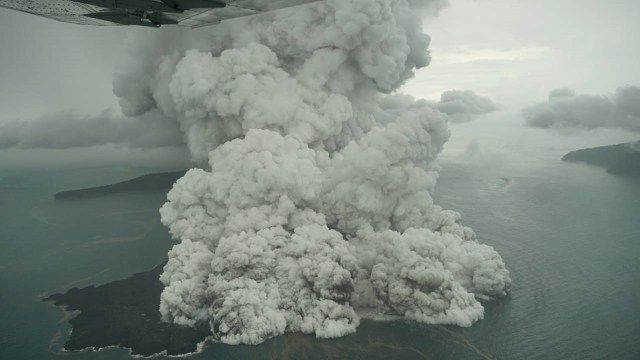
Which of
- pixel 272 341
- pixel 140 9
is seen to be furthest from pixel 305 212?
pixel 140 9

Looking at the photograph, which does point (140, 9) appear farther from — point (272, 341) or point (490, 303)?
point (490, 303)

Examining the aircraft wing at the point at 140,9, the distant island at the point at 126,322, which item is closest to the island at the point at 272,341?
the distant island at the point at 126,322

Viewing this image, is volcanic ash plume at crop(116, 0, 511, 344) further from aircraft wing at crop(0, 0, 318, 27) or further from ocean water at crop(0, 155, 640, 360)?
aircraft wing at crop(0, 0, 318, 27)

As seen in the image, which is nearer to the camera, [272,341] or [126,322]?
[272,341]

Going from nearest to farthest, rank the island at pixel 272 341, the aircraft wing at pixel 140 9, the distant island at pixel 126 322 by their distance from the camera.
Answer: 1. the aircraft wing at pixel 140 9
2. the island at pixel 272 341
3. the distant island at pixel 126 322

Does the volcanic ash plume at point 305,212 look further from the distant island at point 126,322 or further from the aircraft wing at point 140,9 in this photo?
the aircraft wing at point 140,9

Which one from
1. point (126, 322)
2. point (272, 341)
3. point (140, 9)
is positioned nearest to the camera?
point (140, 9)
